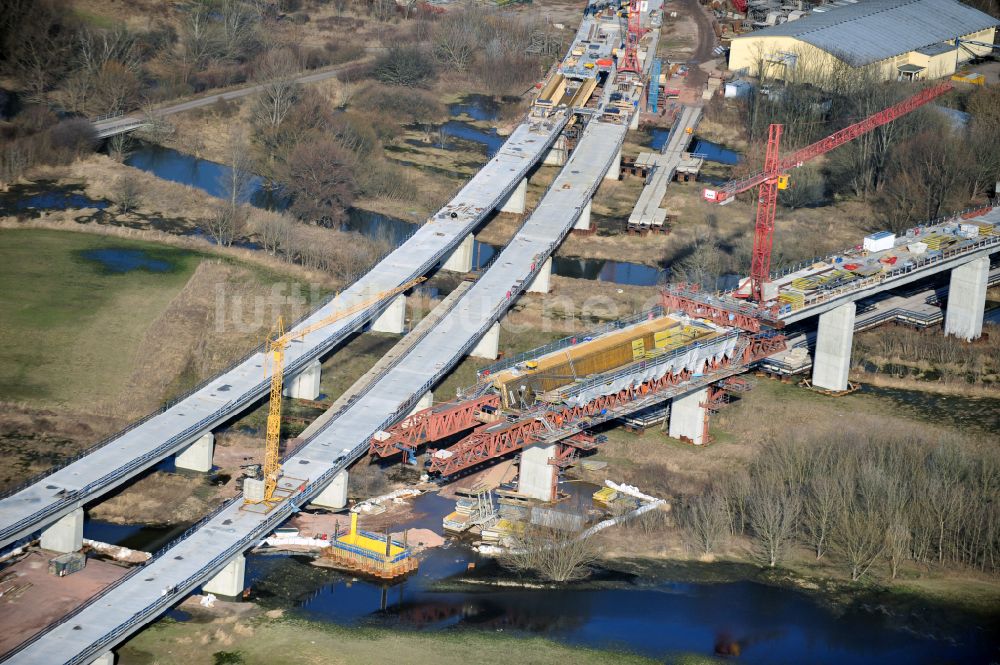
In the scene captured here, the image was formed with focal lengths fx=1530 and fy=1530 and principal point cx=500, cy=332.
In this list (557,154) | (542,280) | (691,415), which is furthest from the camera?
(557,154)

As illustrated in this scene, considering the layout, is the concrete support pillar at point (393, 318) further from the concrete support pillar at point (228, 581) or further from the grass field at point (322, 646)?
the grass field at point (322, 646)

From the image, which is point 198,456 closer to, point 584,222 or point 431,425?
point 431,425

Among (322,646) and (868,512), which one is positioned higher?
(868,512)

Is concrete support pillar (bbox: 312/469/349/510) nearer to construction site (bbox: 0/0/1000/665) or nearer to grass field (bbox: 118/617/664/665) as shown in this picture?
construction site (bbox: 0/0/1000/665)

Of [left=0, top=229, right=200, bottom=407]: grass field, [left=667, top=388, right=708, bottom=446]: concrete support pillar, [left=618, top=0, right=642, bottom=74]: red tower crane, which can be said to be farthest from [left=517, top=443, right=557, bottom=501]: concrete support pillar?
[left=618, top=0, right=642, bottom=74]: red tower crane

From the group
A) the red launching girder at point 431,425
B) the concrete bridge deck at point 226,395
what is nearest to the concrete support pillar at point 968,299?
the concrete bridge deck at point 226,395

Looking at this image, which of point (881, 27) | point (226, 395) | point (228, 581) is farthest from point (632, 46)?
point (228, 581)

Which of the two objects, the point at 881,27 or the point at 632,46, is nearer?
the point at 881,27

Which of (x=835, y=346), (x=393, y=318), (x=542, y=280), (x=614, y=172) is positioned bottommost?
(x=393, y=318)
